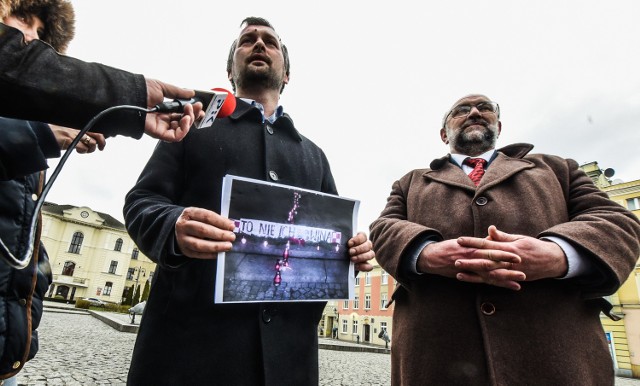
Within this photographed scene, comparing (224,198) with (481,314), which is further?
(481,314)

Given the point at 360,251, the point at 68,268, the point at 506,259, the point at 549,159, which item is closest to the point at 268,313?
the point at 360,251

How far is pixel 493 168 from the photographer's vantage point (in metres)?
2.21

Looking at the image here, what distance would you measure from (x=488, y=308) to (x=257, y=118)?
150cm

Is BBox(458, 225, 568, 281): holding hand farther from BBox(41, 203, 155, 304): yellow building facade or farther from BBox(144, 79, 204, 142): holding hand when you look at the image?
BBox(41, 203, 155, 304): yellow building facade

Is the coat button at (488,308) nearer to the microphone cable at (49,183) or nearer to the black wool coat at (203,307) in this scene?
the black wool coat at (203,307)

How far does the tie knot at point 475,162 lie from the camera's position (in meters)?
2.47

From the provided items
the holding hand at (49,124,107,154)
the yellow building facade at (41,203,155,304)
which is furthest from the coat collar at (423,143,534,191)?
the yellow building facade at (41,203,155,304)

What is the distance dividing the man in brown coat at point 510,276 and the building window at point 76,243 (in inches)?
2255

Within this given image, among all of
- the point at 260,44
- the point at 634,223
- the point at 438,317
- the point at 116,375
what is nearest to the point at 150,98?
the point at 260,44

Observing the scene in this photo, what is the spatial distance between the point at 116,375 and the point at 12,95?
576 centimetres

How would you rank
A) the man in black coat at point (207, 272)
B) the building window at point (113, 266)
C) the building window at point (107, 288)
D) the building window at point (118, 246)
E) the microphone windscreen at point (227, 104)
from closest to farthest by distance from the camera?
the man in black coat at point (207, 272) → the microphone windscreen at point (227, 104) → the building window at point (107, 288) → the building window at point (113, 266) → the building window at point (118, 246)

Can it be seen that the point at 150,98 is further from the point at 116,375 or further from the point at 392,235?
the point at 116,375

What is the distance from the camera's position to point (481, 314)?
1.69 m

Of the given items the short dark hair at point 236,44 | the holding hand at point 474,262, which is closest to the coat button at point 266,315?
the holding hand at point 474,262
